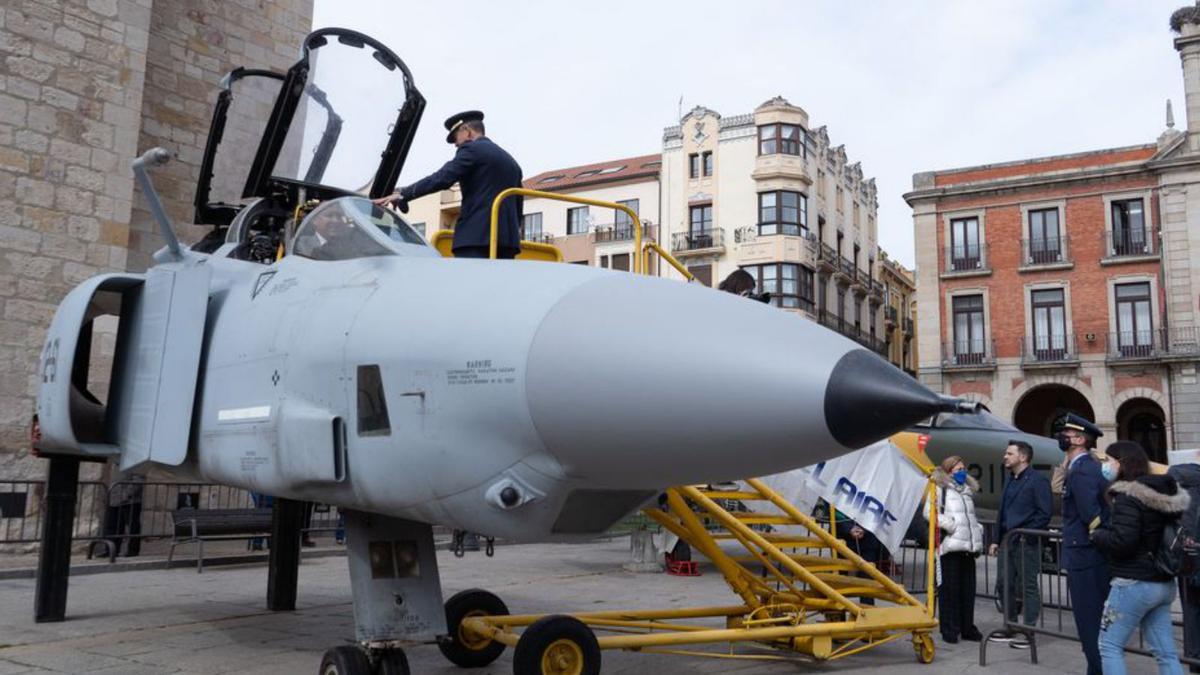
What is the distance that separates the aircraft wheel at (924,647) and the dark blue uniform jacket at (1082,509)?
109cm

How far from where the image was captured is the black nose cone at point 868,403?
3061mm

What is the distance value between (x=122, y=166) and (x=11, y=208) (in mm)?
1542

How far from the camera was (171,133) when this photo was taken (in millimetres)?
13938

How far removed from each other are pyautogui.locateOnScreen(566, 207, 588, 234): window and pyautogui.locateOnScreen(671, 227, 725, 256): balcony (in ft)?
14.5

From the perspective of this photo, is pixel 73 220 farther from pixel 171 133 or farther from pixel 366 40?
pixel 366 40

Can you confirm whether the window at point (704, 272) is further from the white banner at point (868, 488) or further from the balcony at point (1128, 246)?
the white banner at point (868, 488)

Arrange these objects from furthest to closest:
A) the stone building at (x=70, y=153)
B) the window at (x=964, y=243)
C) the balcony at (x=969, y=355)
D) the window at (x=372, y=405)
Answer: the window at (x=964, y=243)
the balcony at (x=969, y=355)
the stone building at (x=70, y=153)
the window at (x=372, y=405)

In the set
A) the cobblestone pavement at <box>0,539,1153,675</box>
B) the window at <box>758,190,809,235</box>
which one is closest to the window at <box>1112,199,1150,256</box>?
the window at <box>758,190,809,235</box>

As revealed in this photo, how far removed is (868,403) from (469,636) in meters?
3.63

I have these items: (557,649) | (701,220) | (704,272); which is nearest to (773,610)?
(557,649)

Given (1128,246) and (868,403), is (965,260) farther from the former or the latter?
(868,403)

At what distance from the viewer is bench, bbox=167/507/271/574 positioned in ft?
36.0

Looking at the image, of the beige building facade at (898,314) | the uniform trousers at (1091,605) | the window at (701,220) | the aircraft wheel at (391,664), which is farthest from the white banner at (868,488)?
the beige building facade at (898,314)

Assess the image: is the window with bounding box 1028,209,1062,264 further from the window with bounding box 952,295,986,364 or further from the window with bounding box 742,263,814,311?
the window with bounding box 742,263,814,311
